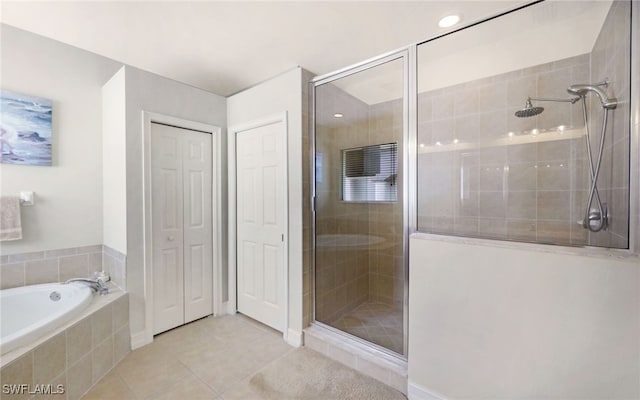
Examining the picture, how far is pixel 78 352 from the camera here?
63.6 inches

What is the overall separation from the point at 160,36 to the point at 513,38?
2591mm

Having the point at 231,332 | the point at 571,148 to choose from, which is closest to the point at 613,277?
the point at 571,148

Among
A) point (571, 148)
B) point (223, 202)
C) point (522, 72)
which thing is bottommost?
point (223, 202)

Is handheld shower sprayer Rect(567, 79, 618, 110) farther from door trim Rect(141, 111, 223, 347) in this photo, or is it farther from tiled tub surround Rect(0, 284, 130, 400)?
tiled tub surround Rect(0, 284, 130, 400)

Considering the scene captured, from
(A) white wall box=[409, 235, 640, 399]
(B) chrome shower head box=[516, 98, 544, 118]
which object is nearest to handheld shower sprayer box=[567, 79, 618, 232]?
(B) chrome shower head box=[516, 98, 544, 118]

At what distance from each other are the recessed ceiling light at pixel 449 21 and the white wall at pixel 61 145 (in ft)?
9.49

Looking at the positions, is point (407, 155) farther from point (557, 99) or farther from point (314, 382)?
point (314, 382)

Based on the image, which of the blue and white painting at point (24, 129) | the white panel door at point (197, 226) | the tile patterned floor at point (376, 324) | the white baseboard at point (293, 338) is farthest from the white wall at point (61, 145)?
the tile patterned floor at point (376, 324)

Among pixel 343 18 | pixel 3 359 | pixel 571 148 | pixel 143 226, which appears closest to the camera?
pixel 3 359

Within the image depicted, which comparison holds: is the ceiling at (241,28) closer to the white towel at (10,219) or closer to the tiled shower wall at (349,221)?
the tiled shower wall at (349,221)

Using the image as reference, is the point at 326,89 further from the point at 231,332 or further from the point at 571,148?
the point at 231,332

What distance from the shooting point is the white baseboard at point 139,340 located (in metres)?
2.09

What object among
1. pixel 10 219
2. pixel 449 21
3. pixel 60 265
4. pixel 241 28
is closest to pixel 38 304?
pixel 60 265

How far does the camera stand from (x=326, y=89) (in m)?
2.29
